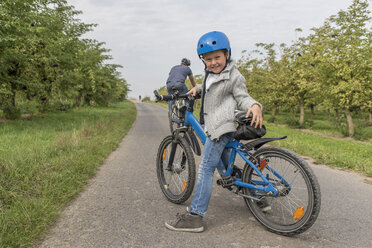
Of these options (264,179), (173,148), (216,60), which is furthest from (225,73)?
(173,148)

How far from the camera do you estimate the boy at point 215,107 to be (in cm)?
241

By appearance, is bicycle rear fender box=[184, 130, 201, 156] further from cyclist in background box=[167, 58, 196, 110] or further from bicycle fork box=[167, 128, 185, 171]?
cyclist in background box=[167, 58, 196, 110]

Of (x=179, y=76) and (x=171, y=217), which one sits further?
(x=179, y=76)

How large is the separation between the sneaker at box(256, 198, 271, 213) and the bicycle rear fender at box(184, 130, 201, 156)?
874mm

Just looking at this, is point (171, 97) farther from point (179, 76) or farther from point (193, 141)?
point (179, 76)

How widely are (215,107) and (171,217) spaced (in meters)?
1.36

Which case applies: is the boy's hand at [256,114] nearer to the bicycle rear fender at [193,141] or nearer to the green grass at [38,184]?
A: the bicycle rear fender at [193,141]

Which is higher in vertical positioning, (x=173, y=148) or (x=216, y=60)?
(x=216, y=60)

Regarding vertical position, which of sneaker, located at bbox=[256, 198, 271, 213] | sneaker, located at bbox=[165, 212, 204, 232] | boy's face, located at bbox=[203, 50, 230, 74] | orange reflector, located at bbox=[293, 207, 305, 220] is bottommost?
sneaker, located at bbox=[165, 212, 204, 232]

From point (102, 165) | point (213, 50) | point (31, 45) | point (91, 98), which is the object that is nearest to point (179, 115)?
point (213, 50)

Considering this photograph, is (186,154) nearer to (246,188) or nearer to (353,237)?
(246,188)

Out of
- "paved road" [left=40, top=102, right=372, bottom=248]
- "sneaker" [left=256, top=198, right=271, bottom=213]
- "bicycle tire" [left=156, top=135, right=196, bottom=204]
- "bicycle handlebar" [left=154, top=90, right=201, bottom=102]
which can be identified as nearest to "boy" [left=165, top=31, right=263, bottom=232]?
"paved road" [left=40, top=102, right=372, bottom=248]

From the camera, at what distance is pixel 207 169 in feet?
8.34

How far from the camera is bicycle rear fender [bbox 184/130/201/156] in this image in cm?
293
